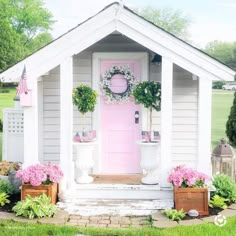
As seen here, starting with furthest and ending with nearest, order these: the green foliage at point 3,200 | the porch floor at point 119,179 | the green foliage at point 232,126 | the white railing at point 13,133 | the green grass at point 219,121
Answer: the green grass at point 219,121 < the green foliage at point 232,126 < the white railing at point 13,133 < the porch floor at point 119,179 < the green foliage at point 3,200

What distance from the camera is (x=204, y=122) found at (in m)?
6.41

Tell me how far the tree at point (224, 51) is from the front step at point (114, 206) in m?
50.2

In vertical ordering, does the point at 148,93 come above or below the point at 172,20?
below

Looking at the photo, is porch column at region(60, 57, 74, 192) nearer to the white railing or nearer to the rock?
the rock

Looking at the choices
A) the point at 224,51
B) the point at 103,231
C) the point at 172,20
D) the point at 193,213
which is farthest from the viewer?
the point at 224,51

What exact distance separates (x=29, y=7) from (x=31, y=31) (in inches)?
121

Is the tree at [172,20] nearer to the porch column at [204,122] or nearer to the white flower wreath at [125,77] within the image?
the white flower wreath at [125,77]

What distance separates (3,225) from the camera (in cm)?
536

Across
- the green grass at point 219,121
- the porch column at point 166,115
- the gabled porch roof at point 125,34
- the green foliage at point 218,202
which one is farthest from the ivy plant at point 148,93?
the green grass at point 219,121

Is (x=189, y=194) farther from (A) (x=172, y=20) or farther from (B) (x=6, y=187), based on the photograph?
(A) (x=172, y=20)

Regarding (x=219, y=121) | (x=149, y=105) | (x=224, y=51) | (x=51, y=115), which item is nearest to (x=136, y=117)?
(x=149, y=105)

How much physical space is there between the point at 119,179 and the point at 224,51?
54036 mm

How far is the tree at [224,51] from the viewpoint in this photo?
55.9 m

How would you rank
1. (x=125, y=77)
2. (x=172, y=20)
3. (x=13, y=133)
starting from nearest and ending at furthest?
(x=125, y=77) < (x=13, y=133) < (x=172, y=20)
